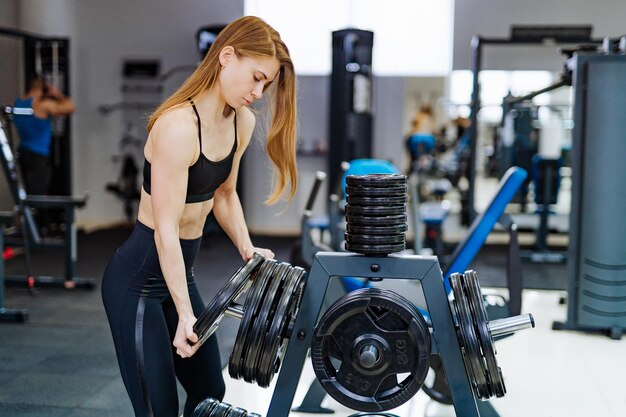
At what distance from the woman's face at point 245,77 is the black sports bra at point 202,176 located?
0.10 m

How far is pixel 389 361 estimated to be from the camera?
1.80 meters

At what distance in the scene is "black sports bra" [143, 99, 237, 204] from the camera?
5.57 ft

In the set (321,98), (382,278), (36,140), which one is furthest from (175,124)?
(321,98)

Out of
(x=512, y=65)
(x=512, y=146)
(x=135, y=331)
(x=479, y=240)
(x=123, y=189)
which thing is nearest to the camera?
(x=135, y=331)

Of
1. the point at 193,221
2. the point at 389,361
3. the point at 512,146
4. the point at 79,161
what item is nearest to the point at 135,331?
the point at 193,221

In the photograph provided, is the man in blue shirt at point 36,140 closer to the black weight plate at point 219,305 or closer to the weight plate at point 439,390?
the weight plate at point 439,390

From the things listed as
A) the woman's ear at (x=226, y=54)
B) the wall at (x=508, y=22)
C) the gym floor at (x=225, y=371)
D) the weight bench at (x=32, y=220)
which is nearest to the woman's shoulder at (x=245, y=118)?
the woman's ear at (x=226, y=54)

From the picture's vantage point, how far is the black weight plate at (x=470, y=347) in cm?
181

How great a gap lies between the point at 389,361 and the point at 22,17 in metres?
6.32

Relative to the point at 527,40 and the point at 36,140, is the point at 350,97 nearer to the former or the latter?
the point at 527,40

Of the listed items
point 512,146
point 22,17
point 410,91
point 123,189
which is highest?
point 22,17

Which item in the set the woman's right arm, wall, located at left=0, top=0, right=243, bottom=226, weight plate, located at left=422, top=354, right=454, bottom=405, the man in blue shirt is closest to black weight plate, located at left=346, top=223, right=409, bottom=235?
the woman's right arm

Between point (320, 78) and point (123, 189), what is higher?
point (320, 78)

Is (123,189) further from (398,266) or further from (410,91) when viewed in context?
(398,266)
